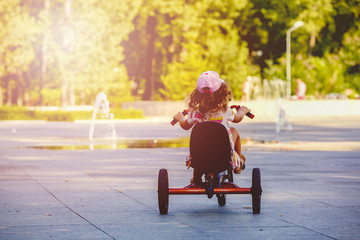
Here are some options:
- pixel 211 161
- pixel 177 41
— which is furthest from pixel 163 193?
pixel 177 41

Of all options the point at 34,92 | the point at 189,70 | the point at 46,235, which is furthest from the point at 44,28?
the point at 46,235

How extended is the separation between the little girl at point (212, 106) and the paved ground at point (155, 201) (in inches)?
38.7

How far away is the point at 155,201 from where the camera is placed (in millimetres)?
10695

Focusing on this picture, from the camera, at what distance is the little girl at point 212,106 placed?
9.62 metres

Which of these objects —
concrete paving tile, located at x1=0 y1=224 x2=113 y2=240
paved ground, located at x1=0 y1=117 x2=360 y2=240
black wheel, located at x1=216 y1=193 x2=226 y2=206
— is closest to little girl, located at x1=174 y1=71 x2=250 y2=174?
black wheel, located at x1=216 y1=193 x2=226 y2=206

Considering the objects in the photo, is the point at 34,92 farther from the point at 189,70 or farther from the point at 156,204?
the point at 156,204

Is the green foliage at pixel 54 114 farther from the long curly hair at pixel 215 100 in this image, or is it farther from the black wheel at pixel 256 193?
the black wheel at pixel 256 193

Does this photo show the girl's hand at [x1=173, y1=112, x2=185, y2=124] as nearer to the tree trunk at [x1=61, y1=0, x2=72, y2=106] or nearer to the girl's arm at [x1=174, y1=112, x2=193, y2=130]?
the girl's arm at [x1=174, y1=112, x2=193, y2=130]

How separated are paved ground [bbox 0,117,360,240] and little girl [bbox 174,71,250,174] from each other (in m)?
0.98

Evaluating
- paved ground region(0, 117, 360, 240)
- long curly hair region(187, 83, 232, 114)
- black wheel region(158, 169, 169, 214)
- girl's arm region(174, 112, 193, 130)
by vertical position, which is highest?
long curly hair region(187, 83, 232, 114)

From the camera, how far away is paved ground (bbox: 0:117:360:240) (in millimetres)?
8312

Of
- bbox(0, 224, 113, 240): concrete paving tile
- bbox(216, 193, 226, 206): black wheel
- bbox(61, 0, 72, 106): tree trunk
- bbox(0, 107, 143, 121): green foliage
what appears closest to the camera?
bbox(0, 224, 113, 240): concrete paving tile

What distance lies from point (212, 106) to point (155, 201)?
1712 millimetres

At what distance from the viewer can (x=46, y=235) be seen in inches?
319
